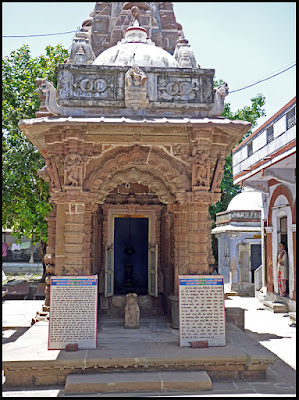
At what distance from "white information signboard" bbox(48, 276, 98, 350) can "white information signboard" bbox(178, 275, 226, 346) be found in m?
1.58

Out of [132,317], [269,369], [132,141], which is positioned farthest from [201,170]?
[269,369]

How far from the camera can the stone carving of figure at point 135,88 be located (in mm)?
7297

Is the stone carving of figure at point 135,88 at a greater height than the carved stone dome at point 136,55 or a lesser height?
lesser

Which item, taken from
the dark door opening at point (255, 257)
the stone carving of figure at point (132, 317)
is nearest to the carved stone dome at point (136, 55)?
the stone carving of figure at point (132, 317)

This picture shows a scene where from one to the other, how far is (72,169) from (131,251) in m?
4.81

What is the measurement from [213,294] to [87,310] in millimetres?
2272

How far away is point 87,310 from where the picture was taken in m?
6.77

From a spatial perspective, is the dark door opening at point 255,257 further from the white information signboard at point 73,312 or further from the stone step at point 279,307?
the white information signboard at point 73,312

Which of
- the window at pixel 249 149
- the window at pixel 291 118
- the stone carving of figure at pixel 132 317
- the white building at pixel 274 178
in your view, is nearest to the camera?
the stone carving of figure at pixel 132 317

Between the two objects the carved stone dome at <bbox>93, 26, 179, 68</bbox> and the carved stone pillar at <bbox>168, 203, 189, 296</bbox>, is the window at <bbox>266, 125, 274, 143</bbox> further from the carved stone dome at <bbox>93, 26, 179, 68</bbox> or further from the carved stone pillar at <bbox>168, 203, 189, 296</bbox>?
the carved stone pillar at <bbox>168, 203, 189, 296</bbox>

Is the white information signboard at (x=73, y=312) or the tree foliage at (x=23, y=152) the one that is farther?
the tree foliage at (x=23, y=152)

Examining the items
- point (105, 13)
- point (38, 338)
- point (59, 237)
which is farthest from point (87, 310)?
point (105, 13)

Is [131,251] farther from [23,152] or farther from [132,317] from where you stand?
[23,152]

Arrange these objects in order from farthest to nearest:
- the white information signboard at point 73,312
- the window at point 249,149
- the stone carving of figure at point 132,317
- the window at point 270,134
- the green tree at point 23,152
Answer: the green tree at point 23,152 → the window at point 249,149 → the window at point 270,134 → the stone carving of figure at point 132,317 → the white information signboard at point 73,312
